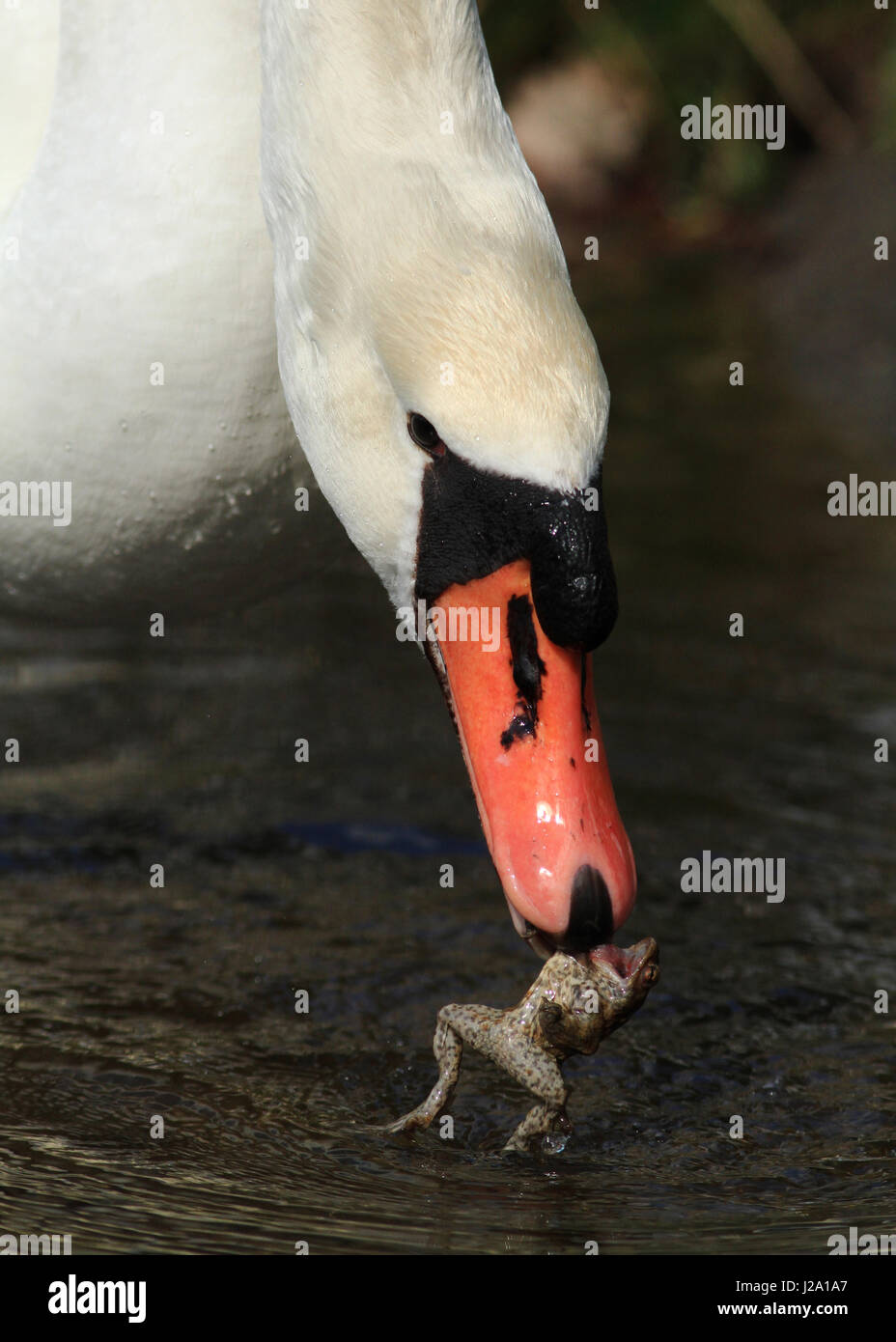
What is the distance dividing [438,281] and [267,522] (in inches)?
32.5

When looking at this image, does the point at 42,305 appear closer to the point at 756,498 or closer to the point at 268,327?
the point at 268,327

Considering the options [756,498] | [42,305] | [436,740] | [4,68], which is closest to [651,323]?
[756,498]

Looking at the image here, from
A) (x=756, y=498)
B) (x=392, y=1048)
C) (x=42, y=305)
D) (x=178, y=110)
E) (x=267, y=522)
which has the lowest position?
(x=392, y=1048)

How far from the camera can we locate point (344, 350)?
9.03 feet

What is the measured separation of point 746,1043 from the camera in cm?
373

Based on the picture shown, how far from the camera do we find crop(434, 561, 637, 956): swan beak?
2586mm

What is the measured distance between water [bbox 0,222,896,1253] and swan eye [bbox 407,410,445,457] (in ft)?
3.29

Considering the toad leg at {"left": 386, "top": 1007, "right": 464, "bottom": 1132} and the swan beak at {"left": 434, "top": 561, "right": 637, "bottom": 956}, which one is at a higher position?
the swan beak at {"left": 434, "top": 561, "right": 637, "bottom": 956}

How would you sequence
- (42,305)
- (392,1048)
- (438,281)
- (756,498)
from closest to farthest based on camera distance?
(438,281)
(42,305)
(392,1048)
(756,498)
